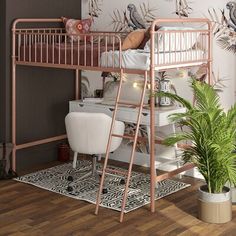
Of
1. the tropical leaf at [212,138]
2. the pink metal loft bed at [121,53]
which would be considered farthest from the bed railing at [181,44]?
the tropical leaf at [212,138]

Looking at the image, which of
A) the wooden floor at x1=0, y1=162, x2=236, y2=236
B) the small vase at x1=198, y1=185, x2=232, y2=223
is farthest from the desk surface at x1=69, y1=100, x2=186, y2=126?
the small vase at x1=198, y1=185, x2=232, y2=223

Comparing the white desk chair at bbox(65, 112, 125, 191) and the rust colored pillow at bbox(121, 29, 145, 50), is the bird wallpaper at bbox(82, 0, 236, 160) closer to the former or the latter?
the rust colored pillow at bbox(121, 29, 145, 50)

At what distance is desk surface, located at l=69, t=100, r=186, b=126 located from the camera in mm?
4828

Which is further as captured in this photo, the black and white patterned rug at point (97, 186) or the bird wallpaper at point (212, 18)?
the bird wallpaper at point (212, 18)

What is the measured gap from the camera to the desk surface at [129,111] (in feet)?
15.8

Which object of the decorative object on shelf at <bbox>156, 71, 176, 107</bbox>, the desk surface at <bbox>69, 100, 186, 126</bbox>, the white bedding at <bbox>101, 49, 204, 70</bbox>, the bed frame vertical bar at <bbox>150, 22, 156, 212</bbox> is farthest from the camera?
the decorative object on shelf at <bbox>156, 71, 176, 107</bbox>

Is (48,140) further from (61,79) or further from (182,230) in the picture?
(182,230)

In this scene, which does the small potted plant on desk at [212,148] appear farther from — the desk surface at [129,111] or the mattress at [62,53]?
the mattress at [62,53]

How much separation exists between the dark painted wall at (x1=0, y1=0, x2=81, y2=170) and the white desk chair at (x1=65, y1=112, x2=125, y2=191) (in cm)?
92

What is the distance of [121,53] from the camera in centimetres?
437

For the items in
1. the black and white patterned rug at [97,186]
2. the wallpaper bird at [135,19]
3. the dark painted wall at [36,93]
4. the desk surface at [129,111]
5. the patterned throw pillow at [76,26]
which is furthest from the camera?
the patterned throw pillow at [76,26]

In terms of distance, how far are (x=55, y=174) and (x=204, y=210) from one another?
Answer: 6.11 feet

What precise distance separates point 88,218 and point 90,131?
889 millimetres

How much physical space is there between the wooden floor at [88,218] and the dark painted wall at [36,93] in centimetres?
100
